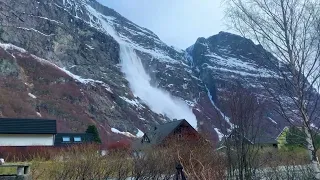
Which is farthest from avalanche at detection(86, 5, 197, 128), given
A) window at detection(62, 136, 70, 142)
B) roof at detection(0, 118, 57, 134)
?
roof at detection(0, 118, 57, 134)

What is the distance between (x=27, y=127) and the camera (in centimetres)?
3238

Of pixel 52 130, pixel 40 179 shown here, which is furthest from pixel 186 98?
pixel 40 179

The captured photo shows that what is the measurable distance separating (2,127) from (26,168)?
2474 centimetres

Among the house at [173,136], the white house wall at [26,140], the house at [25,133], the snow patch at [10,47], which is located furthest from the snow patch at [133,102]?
the house at [173,136]

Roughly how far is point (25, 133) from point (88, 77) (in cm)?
4835

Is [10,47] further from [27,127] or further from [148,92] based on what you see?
[27,127]

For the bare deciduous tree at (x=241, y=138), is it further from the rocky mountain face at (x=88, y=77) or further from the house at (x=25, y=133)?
the house at (x=25, y=133)

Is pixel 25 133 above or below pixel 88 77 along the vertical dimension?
below

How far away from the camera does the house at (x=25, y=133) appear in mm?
31250

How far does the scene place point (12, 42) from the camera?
7381cm

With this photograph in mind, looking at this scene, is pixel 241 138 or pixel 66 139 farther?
pixel 66 139

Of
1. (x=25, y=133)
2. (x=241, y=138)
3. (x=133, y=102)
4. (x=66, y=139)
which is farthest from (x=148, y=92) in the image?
(x=241, y=138)

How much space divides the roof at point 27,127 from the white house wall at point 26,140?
1.21 ft

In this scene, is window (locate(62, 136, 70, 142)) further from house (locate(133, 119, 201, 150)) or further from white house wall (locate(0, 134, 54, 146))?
house (locate(133, 119, 201, 150))
